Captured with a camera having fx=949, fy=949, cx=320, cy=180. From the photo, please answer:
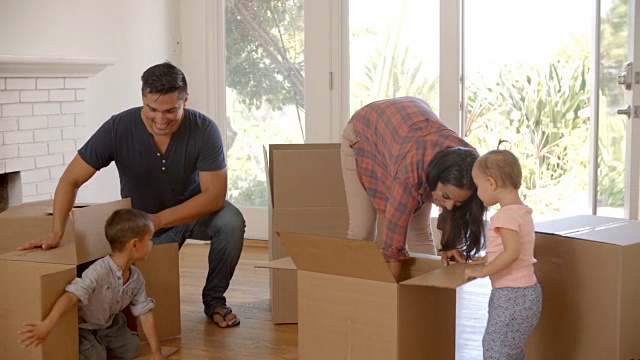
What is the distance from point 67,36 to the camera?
452 cm

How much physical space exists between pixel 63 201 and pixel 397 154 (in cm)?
124

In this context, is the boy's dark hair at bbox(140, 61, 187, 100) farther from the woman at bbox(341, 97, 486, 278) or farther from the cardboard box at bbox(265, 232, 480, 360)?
the cardboard box at bbox(265, 232, 480, 360)

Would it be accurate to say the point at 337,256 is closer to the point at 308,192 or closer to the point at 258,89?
the point at 308,192

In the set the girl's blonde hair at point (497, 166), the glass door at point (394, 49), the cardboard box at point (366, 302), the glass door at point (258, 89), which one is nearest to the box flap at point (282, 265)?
the cardboard box at point (366, 302)

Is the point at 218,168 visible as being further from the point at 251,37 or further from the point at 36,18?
the point at 251,37

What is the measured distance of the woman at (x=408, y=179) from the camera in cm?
255

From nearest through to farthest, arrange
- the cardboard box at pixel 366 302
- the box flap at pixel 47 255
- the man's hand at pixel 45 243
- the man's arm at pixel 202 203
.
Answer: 1. the cardboard box at pixel 366 302
2. the box flap at pixel 47 255
3. the man's hand at pixel 45 243
4. the man's arm at pixel 202 203

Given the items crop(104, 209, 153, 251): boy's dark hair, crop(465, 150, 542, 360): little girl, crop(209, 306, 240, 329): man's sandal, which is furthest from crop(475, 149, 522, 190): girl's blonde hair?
crop(209, 306, 240, 329): man's sandal

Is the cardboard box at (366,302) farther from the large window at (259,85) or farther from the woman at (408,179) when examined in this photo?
the large window at (259,85)

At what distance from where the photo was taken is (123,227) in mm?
3039

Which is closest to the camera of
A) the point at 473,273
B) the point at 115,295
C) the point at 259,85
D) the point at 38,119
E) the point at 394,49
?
the point at 473,273

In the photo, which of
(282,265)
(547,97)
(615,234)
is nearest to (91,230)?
(282,265)

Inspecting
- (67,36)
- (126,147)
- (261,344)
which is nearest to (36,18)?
(67,36)

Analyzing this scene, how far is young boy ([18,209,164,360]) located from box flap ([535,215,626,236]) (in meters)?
1.26
